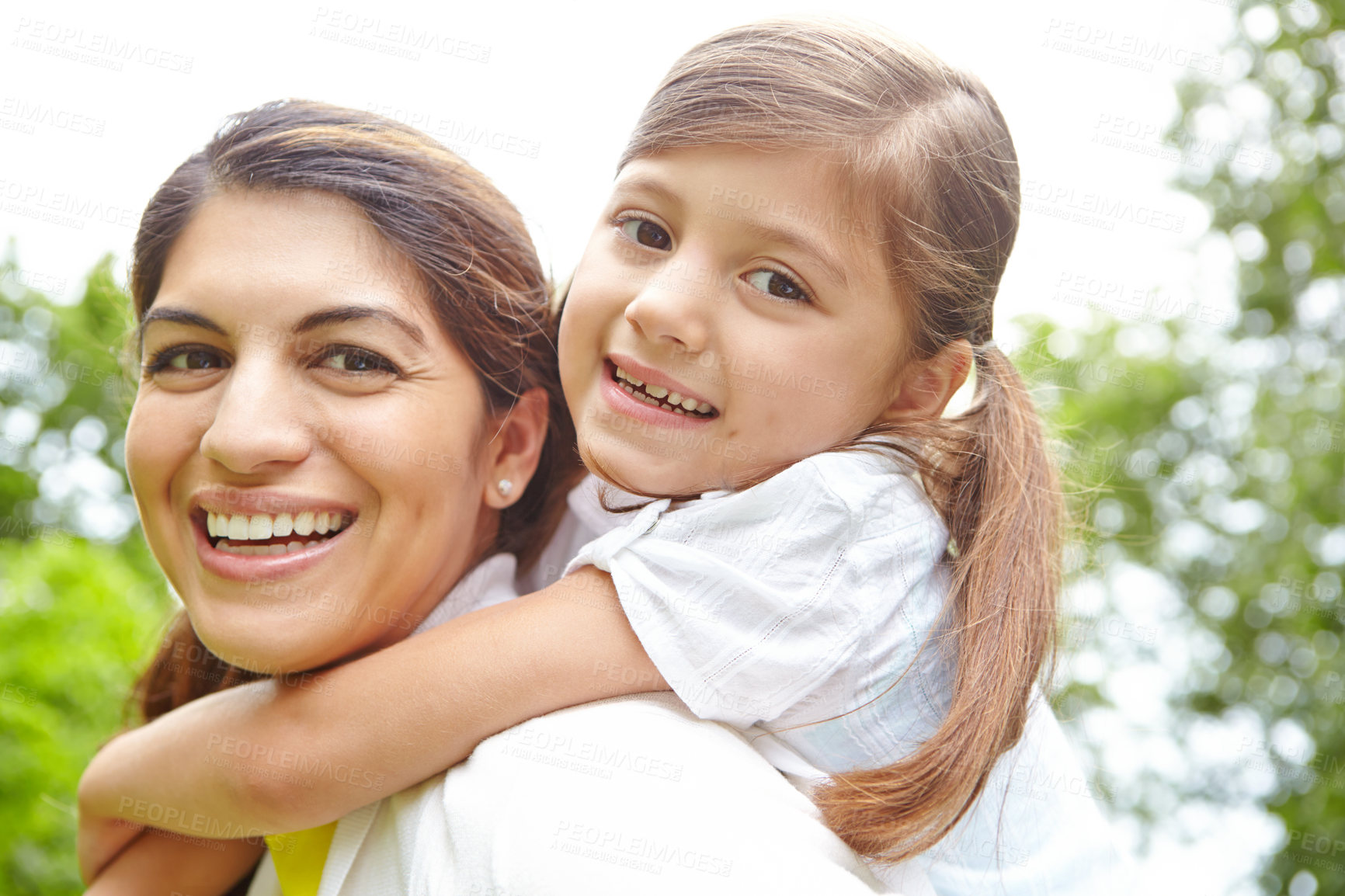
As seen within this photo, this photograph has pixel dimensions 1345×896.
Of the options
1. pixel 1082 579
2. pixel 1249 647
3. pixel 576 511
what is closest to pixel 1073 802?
pixel 1082 579

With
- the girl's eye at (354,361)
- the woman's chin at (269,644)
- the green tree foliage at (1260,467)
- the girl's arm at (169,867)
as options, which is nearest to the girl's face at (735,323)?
the girl's eye at (354,361)

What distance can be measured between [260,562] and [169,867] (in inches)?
30.8

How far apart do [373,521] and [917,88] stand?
131cm

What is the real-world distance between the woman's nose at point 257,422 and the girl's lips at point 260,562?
17cm

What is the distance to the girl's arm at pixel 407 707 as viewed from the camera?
173 cm

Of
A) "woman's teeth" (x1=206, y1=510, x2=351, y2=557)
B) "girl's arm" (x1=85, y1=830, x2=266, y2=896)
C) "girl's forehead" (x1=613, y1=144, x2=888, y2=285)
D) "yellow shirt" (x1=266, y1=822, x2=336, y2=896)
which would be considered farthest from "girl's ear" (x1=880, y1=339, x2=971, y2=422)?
"girl's arm" (x1=85, y1=830, x2=266, y2=896)

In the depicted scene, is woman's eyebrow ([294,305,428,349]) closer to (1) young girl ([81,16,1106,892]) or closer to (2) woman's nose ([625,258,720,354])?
(1) young girl ([81,16,1106,892])

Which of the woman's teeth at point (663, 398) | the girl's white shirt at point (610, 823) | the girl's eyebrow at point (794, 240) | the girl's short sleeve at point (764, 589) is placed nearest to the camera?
the girl's white shirt at point (610, 823)

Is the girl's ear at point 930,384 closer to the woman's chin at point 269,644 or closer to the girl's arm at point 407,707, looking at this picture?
the girl's arm at point 407,707

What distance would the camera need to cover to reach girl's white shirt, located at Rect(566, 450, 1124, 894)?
1702 millimetres

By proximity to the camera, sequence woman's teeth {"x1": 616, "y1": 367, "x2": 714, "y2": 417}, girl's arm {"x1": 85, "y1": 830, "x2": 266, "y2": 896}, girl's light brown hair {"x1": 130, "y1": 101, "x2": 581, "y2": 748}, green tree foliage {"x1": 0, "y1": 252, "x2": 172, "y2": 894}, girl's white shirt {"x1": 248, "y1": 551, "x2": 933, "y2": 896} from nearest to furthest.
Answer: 1. girl's white shirt {"x1": 248, "y1": 551, "x2": 933, "y2": 896}
2. woman's teeth {"x1": 616, "y1": 367, "x2": 714, "y2": 417}
3. girl's light brown hair {"x1": 130, "y1": 101, "x2": 581, "y2": 748}
4. girl's arm {"x1": 85, "y1": 830, "x2": 266, "y2": 896}
5. green tree foliage {"x1": 0, "y1": 252, "x2": 172, "y2": 894}

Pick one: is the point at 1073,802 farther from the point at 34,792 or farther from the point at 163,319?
the point at 34,792

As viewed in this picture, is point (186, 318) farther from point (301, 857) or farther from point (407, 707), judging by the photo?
point (301, 857)

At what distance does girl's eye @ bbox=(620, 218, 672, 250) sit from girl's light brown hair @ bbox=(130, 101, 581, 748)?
13.3 inches
